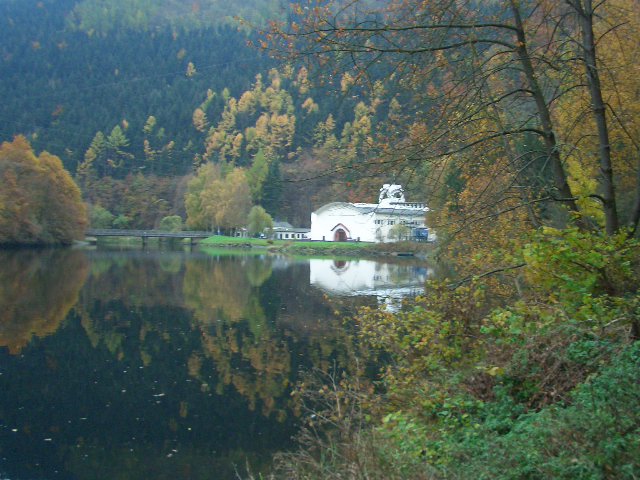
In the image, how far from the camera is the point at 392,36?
22.7 ft

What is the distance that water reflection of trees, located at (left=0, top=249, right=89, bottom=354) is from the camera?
1967cm

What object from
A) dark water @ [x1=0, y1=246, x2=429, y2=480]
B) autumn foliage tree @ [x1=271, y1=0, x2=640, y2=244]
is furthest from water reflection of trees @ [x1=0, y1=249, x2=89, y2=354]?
autumn foliage tree @ [x1=271, y1=0, x2=640, y2=244]

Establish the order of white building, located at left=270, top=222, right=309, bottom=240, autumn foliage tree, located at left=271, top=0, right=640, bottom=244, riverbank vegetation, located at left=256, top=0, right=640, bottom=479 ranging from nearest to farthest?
riverbank vegetation, located at left=256, top=0, right=640, bottom=479
autumn foliage tree, located at left=271, top=0, right=640, bottom=244
white building, located at left=270, top=222, right=309, bottom=240

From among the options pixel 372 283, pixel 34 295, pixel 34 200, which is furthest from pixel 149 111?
pixel 34 295

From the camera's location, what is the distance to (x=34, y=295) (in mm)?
27547

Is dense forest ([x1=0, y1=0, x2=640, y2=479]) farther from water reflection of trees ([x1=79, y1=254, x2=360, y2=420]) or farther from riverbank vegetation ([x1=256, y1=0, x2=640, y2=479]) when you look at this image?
water reflection of trees ([x1=79, y1=254, x2=360, y2=420])

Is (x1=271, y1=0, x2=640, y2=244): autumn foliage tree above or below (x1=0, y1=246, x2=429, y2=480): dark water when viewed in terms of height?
above

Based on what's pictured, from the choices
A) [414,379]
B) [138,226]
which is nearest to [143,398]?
[414,379]

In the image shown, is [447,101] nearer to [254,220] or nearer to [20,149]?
[20,149]

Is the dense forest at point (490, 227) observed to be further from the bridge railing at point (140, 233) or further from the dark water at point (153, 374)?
the bridge railing at point (140, 233)

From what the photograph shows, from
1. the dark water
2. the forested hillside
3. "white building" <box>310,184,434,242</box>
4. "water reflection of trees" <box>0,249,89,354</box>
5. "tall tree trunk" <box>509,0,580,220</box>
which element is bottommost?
the dark water

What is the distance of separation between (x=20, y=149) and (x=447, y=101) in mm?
61379

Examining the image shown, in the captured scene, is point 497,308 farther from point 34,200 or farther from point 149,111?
point 149,111

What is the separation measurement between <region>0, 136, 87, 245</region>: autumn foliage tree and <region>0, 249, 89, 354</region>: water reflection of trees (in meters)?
12.0
